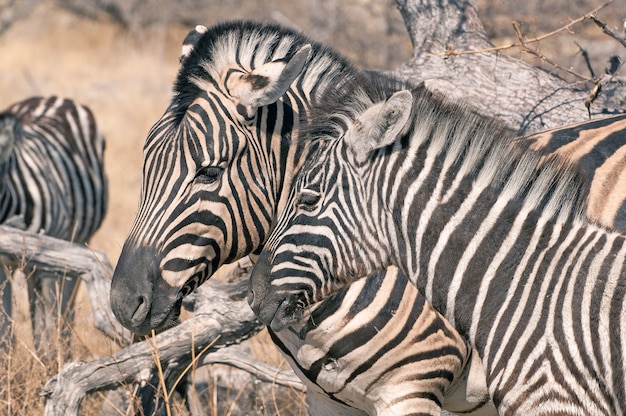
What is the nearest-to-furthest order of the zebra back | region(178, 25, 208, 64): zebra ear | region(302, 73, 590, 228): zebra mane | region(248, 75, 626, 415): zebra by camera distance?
1. region(248, 75, 626, 415): zebra
2. region(302, 73, 590, 228): zebra mane
3. region(178, 25, 208, 64): zebra ear
4. the zebra back

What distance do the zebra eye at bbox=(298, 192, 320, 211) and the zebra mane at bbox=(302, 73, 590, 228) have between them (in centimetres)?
32

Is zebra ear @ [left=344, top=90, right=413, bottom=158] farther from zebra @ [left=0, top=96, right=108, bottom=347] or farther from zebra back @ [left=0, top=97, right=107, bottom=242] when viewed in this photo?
zebra back @ [left=0, top=97, right=107, bottom=242]

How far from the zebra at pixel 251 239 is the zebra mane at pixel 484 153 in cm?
56

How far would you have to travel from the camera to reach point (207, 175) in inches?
150

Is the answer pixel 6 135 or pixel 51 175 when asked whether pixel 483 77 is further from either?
pixel 51 175

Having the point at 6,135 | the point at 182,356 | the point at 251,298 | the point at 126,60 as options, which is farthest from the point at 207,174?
the point at 126,60

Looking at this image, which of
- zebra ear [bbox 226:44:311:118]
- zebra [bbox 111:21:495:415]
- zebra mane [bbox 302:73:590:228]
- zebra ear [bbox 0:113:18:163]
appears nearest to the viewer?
zebra mane [bbox 302:73:590:228]

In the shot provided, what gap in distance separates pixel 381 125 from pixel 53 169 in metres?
5.66

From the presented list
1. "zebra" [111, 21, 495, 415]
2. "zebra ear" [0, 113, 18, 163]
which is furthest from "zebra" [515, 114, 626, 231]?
"zebra ear" [0, 113, 18, 163]

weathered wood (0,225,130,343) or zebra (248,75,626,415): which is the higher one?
zebra (248,75,626,415)

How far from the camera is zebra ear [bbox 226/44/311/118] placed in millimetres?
3846

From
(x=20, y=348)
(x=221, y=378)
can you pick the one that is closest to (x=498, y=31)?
(x=221, y=378)

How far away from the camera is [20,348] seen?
5.77 metres

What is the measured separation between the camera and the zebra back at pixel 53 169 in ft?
24.2
